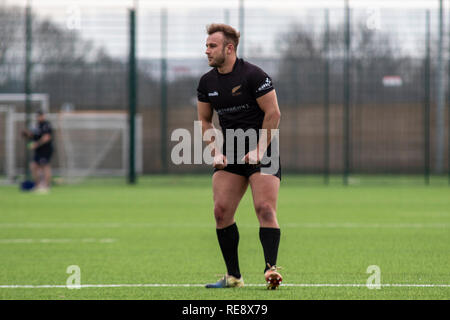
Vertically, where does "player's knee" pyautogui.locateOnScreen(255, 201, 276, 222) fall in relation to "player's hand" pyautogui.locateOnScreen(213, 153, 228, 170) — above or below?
below

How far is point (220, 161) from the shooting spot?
6.52 meters

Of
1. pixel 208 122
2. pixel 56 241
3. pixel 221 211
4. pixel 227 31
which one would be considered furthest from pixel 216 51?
pixel 56 241

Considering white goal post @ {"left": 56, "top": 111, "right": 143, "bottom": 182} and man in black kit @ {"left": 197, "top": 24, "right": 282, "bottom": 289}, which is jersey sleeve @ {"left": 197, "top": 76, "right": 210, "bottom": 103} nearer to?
man in black kit @ {"left": 197, "top": 24, "right": 282, "bottom": 289}

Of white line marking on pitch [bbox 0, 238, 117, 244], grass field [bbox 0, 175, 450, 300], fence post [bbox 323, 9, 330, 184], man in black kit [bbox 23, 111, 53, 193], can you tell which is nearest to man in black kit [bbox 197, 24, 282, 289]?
grass field [bbox 0, 175, 450, 300]

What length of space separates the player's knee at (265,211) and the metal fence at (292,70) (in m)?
16.2

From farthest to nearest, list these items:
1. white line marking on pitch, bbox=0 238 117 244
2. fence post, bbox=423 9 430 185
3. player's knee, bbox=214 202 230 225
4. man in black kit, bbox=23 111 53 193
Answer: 1. fence post, bbox=423 9 430 185
2. man in black kit, bbox=23 111 53 193
3. white line marking on pitch, bbox=0 238 117 244
4. player's knee, bbox=214 202 230 225

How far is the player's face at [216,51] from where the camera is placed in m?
6.50

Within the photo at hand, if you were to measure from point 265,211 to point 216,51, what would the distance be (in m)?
1.41

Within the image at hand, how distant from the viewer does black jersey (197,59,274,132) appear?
6.46 metres

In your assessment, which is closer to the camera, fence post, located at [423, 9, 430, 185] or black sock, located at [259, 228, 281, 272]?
black sock, located at [259, 228, 281, 272]

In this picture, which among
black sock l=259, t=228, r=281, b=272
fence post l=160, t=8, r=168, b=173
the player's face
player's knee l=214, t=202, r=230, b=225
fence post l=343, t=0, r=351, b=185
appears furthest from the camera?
fence post l=160, t=8, r=168, b=173

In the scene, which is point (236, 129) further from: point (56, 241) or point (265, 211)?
point (56, 241)

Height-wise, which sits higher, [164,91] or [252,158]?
[164,91]

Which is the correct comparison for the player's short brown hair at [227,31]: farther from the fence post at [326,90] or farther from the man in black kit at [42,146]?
the fence post at [326,90]
